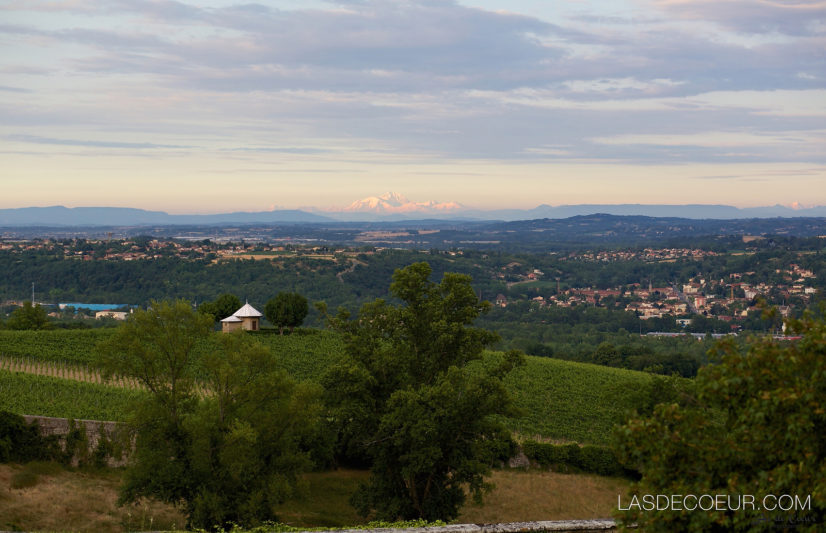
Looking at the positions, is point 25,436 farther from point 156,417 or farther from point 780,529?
point 780,529

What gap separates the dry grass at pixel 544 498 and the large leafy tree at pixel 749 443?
Result: 42.2 feet

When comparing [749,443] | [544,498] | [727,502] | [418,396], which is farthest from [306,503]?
[749,443]

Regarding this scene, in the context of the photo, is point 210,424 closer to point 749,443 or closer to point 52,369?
point 749,443

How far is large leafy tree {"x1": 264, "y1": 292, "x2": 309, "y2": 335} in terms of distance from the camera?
1903 inches

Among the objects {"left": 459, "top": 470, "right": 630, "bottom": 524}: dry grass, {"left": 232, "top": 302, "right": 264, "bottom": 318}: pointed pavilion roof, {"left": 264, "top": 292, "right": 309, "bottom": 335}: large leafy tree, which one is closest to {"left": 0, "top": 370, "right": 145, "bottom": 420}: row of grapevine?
{"left": 459, "top": 470, "right": 630, "bottom": 524}: dry grass

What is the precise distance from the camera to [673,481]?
7504mm

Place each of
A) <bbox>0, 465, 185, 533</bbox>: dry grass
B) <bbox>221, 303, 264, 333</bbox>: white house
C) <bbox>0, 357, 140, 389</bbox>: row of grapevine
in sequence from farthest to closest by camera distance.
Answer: <bbox>221, 303, 264, 333</bbox>: white house → <bbox>0, 357, 140, 389</bbox>: row of grapevine → <bbox>0, 465, 185, 533</bbox>: dry grass

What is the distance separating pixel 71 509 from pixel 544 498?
14181 millimetres

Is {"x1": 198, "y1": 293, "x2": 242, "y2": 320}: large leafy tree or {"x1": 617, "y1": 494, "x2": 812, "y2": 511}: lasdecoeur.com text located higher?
{"x1": 617, "y1": 494, "x2": 812, "y2": 511}: lasdecoeur.com text

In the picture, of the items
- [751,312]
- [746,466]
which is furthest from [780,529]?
[751,312]

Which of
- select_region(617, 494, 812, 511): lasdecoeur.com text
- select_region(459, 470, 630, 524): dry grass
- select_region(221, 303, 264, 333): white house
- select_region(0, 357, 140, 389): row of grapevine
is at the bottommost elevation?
select_region(459, 470, 630, 524): dry grass

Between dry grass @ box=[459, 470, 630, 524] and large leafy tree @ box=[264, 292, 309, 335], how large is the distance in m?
25.6

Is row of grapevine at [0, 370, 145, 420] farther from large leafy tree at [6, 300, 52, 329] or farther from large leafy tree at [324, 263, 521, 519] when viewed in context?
large leafy tree at [6, 300, 52, 329]

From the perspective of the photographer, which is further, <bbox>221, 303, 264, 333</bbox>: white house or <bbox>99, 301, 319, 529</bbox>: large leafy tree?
<bbox>221, 303, 264, 333</bbox>: white house
